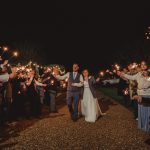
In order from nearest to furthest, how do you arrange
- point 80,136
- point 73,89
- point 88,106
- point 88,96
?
point 80,136, point 73,89, point 88,106, point 88,96

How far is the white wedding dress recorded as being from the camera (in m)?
13.6

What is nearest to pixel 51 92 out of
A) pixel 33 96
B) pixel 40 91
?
pixel 40 91

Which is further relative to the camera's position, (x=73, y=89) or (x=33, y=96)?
(x=33, y=96)

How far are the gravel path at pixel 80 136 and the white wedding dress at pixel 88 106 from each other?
332 mm

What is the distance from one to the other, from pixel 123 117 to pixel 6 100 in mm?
4788

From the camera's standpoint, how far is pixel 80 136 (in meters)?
10.4

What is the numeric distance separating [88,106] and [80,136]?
3.89 m

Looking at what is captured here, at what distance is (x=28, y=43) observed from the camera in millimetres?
52781

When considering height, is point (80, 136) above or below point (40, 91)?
below

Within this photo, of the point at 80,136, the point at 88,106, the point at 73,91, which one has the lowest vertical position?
the point at 80,136

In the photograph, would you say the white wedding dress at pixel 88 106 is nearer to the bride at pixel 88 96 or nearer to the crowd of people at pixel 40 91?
the bride at pixel 88 96

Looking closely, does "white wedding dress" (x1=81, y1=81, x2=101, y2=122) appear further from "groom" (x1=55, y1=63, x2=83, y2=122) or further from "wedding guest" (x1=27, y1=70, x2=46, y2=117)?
"wedding guest" (x1=27, y1=70, x2=46, y2=117)

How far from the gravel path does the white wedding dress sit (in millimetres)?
332

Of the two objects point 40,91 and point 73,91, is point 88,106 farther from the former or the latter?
point 40,91
